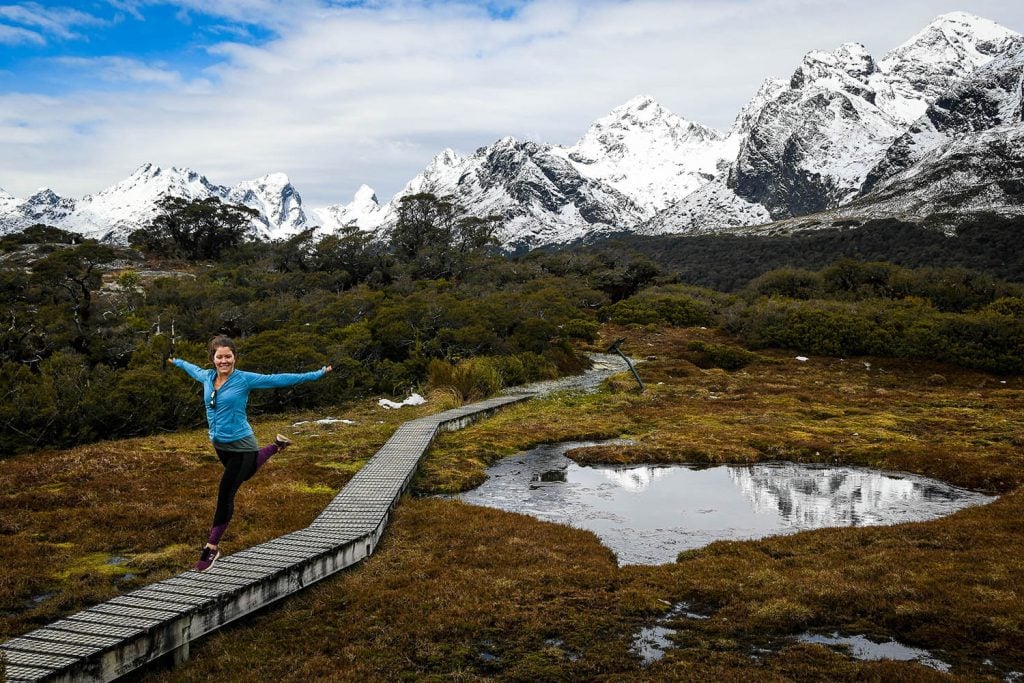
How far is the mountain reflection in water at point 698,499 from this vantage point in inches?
403

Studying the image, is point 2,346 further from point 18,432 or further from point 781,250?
point 781,250

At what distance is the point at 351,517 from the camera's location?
9.43 metres

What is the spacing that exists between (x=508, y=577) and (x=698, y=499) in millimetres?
5376

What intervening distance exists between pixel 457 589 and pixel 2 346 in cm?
1967

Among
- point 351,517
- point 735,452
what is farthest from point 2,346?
point 735,452

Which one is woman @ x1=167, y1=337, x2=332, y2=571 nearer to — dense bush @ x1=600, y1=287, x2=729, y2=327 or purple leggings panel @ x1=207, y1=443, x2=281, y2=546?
purple leggings panel @ x1=207, y1=443, x2=281, y2=546

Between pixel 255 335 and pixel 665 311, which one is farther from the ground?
pixel 255 335

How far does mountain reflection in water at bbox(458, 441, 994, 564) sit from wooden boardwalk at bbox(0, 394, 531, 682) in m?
3.26

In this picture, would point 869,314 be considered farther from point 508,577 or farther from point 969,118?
point 969,118

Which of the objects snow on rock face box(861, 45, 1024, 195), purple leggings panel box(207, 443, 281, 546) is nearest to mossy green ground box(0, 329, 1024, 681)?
purple leggings panel box(207, 443, 281, 546)

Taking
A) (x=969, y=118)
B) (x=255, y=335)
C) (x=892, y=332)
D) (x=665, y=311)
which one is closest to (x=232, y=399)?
(x=255, y=335)

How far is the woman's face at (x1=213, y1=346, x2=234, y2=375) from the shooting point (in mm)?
7148

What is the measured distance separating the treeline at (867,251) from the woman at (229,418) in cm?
7899

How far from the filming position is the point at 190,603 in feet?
20.5
